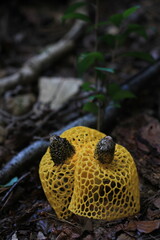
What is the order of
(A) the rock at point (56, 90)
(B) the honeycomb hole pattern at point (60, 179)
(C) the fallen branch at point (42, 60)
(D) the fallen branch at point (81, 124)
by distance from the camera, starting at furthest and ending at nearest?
1. (C) the fallen branch at point (42, 60)
2. (A) the rock at point (56, 90)
3. (D) the fallen branch at point (81, 124)
4. (B) the honeycomb hole pattern at point (60, 179)

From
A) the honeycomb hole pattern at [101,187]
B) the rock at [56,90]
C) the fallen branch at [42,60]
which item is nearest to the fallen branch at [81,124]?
the honeycomb hole pattern at [101,187]

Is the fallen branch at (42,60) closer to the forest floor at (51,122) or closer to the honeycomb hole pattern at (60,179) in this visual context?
the forest floor at (51,122)

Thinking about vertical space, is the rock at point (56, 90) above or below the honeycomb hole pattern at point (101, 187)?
above

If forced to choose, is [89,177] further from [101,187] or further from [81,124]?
[81,124]

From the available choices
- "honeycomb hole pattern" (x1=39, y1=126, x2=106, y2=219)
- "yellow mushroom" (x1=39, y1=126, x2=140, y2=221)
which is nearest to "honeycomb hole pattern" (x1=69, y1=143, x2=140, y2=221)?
"yellow mushroom" (x1=39, y1=126, x2=140, y2=221)

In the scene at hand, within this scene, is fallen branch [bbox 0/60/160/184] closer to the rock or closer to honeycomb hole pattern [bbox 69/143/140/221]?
honeycomb hole pattern [bbox 69/143/140/221]

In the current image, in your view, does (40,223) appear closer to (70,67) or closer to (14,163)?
(14,163)

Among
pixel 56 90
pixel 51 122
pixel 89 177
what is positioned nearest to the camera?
pixel 89 177

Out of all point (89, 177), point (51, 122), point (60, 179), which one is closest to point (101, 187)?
point (89, 177)
